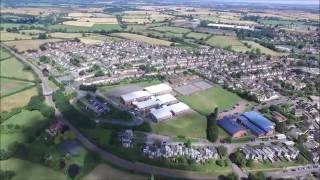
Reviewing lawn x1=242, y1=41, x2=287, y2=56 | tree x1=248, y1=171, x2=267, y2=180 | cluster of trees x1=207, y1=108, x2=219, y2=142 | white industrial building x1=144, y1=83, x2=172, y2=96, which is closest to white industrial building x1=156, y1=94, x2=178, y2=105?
white industrial building x1=144, y1=83, x2=172, y2=96

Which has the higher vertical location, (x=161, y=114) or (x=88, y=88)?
(x=88, y=88)

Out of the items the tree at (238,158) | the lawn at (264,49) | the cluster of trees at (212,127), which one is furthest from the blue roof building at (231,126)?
the lawn at (264,49)

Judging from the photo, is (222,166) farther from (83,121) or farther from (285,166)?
(83,121)

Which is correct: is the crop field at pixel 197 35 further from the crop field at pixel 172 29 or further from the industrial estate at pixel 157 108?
the crop field at pixel 172 29

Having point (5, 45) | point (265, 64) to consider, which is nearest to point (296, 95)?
point (265, 64)

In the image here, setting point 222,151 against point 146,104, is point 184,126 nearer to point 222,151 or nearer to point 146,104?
point 146,104

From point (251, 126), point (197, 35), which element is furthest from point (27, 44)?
point (251, 126)

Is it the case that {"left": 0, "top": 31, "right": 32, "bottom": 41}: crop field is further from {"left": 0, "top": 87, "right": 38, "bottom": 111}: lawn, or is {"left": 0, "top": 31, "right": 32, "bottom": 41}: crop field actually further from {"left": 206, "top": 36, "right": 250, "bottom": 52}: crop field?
{"left": 206, "top": 36, "right": 250, "bottom": 52}: crop field
